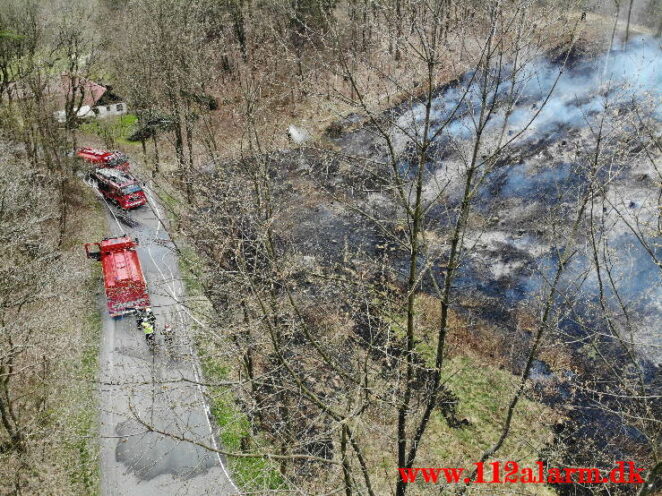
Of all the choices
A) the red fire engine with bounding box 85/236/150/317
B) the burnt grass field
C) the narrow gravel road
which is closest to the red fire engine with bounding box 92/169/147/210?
the burnt grass field

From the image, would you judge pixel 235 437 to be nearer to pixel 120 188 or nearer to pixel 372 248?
pixel 372 248

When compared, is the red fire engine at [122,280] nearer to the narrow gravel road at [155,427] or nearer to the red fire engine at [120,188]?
the narrow gravel road at [155,427]

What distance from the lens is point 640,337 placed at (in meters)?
19.1

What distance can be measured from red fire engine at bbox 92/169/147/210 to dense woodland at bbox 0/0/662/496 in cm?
145

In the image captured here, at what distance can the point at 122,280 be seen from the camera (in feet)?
62.4

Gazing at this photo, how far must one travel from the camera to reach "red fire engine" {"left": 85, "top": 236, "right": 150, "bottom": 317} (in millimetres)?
18922

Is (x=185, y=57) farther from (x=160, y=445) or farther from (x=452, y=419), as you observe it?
(x=452, y=419)

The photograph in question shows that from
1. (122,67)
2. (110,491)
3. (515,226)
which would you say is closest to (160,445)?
(110,491)

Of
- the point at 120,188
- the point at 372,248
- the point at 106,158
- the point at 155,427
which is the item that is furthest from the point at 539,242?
the point at 106,158

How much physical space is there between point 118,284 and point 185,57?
10831 millimetres

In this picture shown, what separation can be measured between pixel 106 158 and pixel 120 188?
164 inches

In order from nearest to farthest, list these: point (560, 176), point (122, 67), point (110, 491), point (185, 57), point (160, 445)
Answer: point (110, 491)
point (160, 445)
point (185, 57)
point (560, 176)
point (122, 67)

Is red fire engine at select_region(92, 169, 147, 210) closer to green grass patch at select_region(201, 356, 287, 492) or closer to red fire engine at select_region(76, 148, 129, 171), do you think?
red fire engine at select_region(76, 148, 129, 171)

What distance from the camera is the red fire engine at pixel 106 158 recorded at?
28156mm
